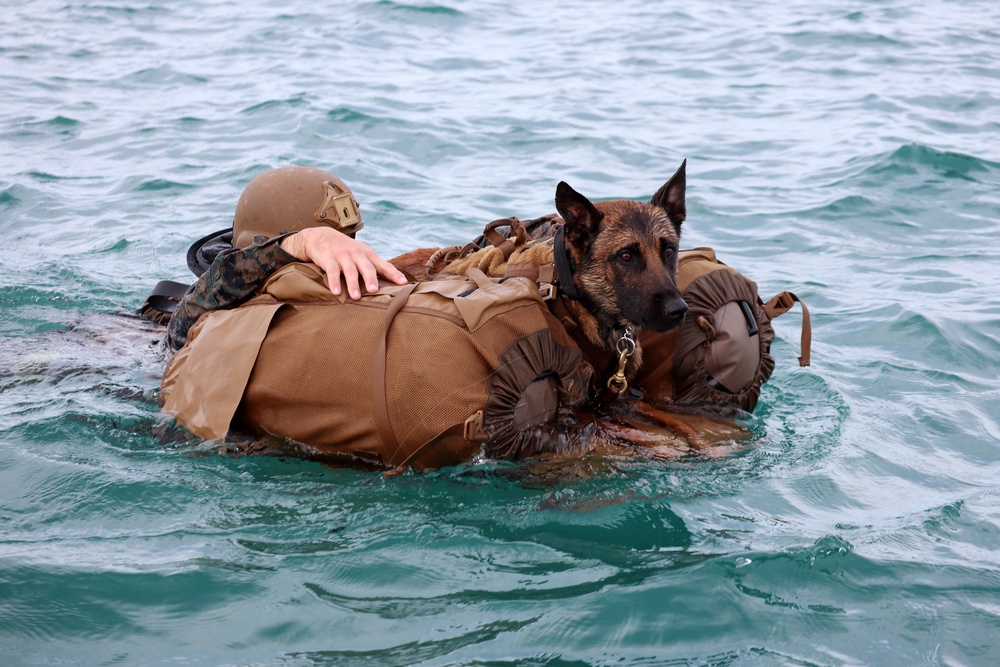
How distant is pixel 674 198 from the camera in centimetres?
527

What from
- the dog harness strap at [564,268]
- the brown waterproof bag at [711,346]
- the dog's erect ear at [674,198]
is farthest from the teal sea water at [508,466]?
the dog's erect ear at [674,198]

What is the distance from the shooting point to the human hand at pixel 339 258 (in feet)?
16.6

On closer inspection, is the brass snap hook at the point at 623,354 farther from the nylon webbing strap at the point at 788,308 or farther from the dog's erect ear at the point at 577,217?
the nylon webbing strap at the point at 788,308

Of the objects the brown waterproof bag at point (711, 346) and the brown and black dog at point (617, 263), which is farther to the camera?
the brown waterproof bag at point (711, 346)

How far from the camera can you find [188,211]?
1114cm

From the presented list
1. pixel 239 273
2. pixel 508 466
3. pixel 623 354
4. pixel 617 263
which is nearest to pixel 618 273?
pixel 617 263

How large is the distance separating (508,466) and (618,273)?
1.14 meters

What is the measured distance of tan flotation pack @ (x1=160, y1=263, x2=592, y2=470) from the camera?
15.3 feet

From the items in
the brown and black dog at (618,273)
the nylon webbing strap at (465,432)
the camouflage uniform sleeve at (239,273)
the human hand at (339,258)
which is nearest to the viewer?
the nylon webbing strap at (465,432)

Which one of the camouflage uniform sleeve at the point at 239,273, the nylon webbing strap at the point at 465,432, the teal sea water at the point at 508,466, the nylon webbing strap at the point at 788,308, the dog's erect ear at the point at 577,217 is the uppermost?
the dog's erect ear at the point at 577,217

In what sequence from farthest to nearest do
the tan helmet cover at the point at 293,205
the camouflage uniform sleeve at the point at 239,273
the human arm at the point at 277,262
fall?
the tan helmet cover at the point at 293,205 → the camouflage uniform sleeve at the point at 239,273 → the human arm at the point at 277,262

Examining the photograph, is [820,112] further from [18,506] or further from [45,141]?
[18,506]

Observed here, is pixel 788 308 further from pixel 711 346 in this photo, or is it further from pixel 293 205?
pixel 293 205

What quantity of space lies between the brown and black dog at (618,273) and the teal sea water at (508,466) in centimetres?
53
